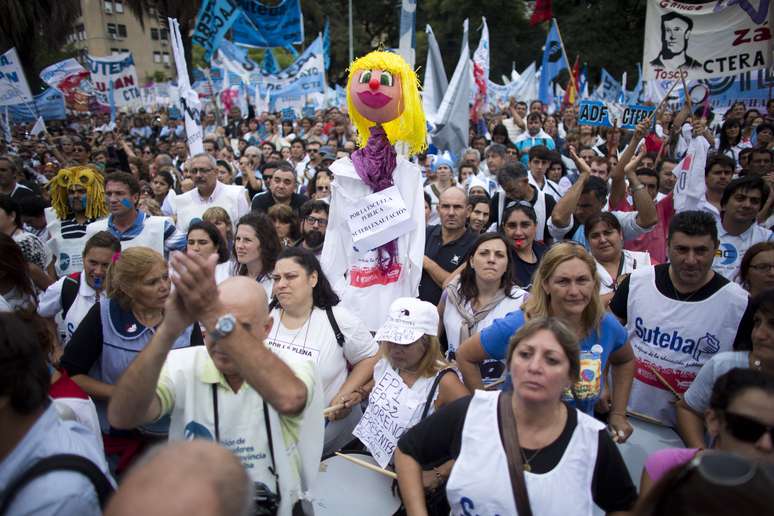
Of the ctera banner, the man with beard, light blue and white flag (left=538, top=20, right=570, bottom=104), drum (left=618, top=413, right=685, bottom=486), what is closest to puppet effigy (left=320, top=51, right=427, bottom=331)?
Answer: the man with beard

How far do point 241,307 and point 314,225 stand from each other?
9.97 ft

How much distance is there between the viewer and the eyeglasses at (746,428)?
174 cm

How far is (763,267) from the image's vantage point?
2965 millimetres

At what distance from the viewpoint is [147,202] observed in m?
6.16

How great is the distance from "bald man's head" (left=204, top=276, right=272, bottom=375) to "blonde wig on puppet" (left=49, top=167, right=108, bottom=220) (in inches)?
143

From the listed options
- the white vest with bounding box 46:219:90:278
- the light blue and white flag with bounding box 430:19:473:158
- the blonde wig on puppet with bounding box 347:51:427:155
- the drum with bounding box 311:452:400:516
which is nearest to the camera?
the drum with bounding box 311:452:400:516

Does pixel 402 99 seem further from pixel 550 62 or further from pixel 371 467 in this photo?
pixel 550 62

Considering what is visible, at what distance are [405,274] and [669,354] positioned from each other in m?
1.83

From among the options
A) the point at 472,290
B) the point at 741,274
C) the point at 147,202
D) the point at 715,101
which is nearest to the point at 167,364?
the point at 472,290

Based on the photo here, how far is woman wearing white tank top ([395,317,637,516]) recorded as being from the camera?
1.81 meters

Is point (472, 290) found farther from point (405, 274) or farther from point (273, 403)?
point (273, 403)

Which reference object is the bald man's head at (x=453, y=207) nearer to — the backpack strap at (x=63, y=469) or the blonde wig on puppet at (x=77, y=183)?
the blonde wig on puppet at (x=77, y=183)

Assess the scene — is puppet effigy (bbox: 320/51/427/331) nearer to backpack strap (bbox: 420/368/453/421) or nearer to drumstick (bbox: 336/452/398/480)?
backpack strap (bbox: 420/368/453/421)

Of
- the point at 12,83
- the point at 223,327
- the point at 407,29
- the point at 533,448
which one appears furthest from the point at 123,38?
the point at 533,448
